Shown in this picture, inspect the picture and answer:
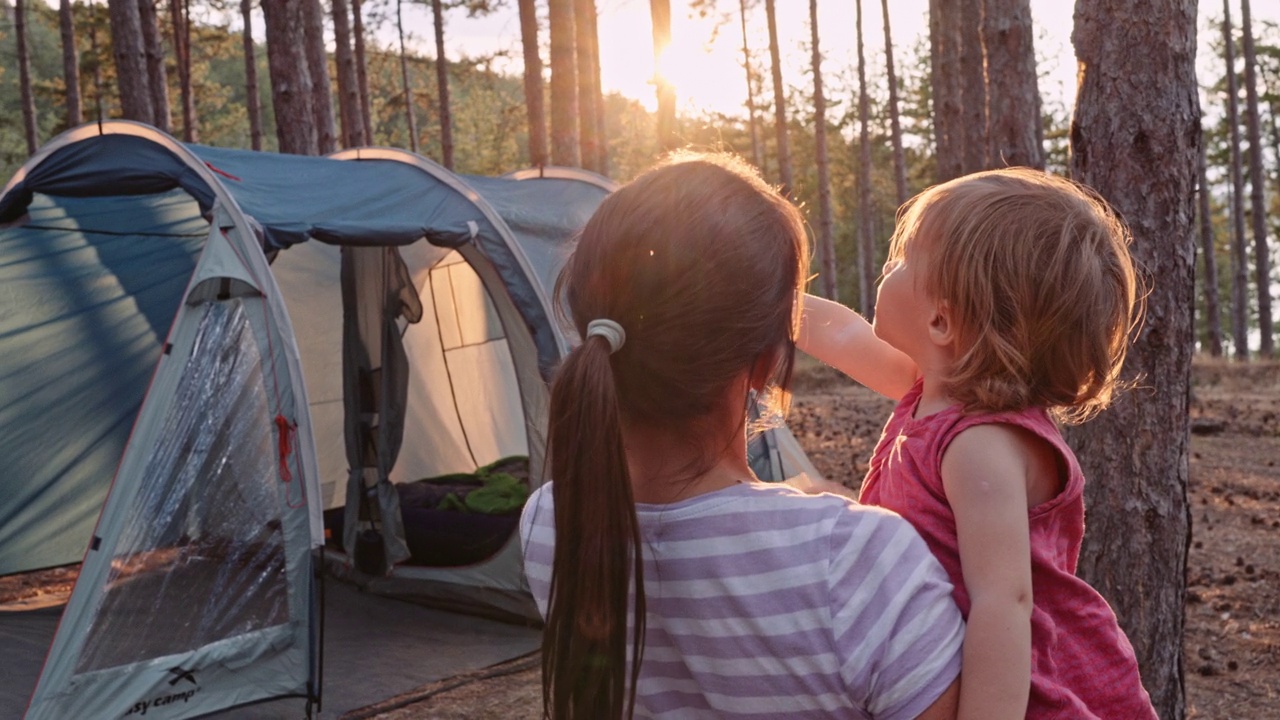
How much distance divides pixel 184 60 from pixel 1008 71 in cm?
1575

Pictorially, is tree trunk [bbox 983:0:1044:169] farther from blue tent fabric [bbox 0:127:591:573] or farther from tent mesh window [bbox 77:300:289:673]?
tent mesh window [bbox 77:300:289:673]

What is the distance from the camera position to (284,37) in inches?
359

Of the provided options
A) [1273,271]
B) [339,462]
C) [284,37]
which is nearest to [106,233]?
[339,462]

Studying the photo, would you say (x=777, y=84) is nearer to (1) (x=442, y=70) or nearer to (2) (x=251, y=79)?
(1) (x=442, y=70)

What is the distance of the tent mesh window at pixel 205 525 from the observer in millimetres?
4152

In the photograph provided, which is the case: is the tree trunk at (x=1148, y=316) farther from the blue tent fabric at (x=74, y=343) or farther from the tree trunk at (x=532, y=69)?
the tree trunk at (x=532, y=69)

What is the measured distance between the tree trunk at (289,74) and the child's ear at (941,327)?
839 cm

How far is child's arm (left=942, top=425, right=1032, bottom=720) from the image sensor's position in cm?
117

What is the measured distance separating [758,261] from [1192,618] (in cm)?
498

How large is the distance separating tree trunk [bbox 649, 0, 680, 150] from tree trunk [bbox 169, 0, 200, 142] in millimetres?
9389

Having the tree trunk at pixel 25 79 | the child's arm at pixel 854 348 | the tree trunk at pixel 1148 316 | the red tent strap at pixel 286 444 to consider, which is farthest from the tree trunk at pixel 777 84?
the child's arm at pixel 854 348

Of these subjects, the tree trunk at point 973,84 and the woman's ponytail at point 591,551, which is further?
the tree trunk at point 973,84

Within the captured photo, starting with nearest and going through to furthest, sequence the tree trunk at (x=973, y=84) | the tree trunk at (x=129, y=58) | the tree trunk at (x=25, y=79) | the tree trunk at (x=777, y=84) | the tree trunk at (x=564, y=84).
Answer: the tree trunk at (x=129, y=58) < the tree trunk at (x=564, y=84) < the tree trunk at (x=973, y=84) < the tree trunk at (x=25, y=79) < the tree trunk at (x=777, y=84)

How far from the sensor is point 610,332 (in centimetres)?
119
